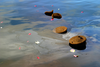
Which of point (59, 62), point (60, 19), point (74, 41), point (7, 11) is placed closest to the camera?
point (59, 62)

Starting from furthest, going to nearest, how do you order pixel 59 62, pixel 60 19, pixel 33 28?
1. pixel 60 19
2. pixel 33 28
3. pixel 59 62

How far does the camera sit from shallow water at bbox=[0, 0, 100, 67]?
5215 millimetres

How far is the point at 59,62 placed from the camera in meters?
5.11

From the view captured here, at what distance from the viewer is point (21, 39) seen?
271 inches

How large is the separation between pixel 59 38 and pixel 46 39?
0.85 m

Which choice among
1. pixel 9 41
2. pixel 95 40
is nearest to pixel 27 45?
pixel 9 41

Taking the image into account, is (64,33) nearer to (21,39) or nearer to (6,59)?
(21,39)

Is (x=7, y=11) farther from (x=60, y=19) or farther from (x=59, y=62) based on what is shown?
(x=59, y=62)

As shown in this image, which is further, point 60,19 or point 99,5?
point 99,5

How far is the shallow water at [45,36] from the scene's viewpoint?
521 centimetres

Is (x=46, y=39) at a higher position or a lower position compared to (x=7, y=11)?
lower

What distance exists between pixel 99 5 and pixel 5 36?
10.5m

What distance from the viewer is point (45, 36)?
7.23 meters

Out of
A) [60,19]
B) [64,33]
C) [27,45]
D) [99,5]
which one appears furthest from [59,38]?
[99,5]
